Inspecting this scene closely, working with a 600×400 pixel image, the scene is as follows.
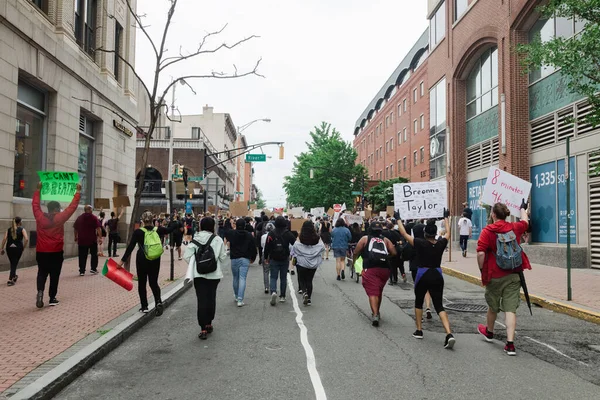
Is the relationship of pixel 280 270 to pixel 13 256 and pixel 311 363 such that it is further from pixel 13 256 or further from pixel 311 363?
pixel 13 256

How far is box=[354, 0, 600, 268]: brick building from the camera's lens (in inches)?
650

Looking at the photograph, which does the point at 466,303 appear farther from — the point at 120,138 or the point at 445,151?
the point at 445,151

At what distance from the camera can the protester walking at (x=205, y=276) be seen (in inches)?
282

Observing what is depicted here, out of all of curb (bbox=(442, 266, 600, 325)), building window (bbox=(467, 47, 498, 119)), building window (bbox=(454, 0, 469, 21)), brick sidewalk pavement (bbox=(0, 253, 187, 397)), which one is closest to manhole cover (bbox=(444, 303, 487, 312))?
curb (bbox=(442, 266, 600, 325))

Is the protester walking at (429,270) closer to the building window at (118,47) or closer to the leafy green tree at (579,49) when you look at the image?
the leafy green tree at (579,49)

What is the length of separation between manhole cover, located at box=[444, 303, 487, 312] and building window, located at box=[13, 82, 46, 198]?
39.7ft

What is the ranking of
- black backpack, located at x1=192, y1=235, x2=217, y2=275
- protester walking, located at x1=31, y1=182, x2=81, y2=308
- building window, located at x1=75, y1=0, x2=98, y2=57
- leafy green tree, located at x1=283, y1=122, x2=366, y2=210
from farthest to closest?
1. leafy green tree, located at x1=283, y1=122, x2=366, y2=210
2. building window, located at x1=75, y1=0, x2=98, y2=57
3. protester walking, located at x1=31, y1=182, x2=81, y2=308
4. black backpack, located at x1=192, y1=235, x2=217, y2=275

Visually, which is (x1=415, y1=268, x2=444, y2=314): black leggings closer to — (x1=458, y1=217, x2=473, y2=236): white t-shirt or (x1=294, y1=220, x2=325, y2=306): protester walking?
(x1=294, y1=220, x2=325, y2=306): protester walking

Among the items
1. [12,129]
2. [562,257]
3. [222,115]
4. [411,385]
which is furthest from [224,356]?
[222,115]

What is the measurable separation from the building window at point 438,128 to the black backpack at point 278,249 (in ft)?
71.5

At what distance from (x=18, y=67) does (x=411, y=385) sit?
1374 centimetres

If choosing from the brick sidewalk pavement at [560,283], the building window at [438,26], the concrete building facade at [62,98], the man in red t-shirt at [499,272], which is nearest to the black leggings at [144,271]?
the man in red t-shirt at [499,272]

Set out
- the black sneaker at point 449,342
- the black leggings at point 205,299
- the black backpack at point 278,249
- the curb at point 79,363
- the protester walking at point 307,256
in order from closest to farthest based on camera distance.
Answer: the curb at point 79,363, the black sneaker at point 449,342, the black leggings at point 205,299, the protester walking at point 307,256, the black backpack at point 278,249

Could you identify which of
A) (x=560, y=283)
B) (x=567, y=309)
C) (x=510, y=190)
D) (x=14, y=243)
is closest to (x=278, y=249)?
(x=510, y=190)
